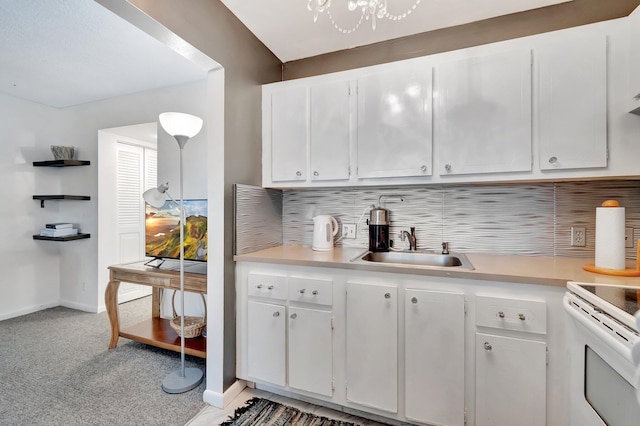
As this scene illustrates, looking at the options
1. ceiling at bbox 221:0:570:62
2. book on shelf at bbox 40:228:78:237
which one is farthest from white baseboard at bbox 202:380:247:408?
book on shelf at bbox 40:228:78:237

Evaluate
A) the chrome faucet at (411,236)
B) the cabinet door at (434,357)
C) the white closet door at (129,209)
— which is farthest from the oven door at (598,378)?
the white closet door at (129,209)

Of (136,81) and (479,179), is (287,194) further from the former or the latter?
(136,81)

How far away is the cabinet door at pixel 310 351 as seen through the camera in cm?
165

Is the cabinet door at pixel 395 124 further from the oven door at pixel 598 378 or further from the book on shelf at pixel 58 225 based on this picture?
the book on shelf at pixel 58 225

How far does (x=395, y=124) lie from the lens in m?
1.79

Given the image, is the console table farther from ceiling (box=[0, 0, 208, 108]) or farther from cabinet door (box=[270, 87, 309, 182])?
ceiling (box=[0, 0, 208, 108])

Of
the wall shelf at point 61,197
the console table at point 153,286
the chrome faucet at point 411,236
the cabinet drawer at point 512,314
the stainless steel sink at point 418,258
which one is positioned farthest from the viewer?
the wall shelf at point 61,197

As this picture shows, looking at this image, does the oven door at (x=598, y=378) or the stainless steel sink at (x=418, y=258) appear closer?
the oven door at (x=598, y=378)

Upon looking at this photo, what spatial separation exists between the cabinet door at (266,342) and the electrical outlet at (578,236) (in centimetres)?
181

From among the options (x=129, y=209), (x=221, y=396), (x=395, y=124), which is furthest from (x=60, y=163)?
(x=395, y=124)

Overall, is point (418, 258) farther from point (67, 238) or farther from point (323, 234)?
point (67, 238)

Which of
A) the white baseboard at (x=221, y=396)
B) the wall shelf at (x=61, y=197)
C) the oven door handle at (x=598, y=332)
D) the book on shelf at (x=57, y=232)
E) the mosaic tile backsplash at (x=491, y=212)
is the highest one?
the wall shelf at (x=61, y=197)

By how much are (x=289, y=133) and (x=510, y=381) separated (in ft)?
6.27

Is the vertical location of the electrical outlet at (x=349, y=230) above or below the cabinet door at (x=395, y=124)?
below
